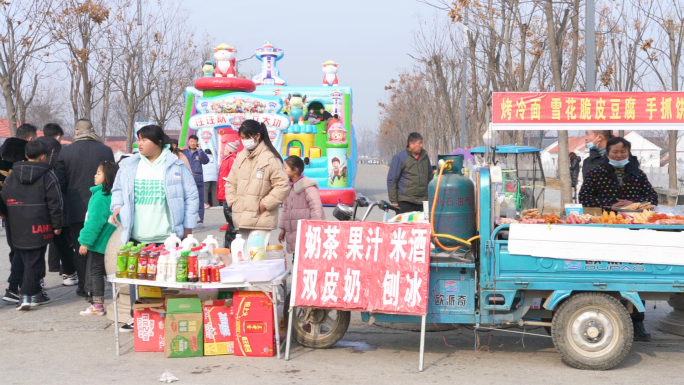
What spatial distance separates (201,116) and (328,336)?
14364mm

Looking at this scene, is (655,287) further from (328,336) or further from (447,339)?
(328,336)

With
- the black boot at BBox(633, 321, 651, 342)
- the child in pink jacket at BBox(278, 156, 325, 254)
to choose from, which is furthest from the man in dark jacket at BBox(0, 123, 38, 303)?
the black boot at BBox(633, 321, 651, 342)

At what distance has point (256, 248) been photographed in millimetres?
5875

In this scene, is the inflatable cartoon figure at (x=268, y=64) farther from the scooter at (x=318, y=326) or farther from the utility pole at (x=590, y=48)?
the scooter at (x=318, y=326)

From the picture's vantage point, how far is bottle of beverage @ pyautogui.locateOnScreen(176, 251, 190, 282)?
5496mm

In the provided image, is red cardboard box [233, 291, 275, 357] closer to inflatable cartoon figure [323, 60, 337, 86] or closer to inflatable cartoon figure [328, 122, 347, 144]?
inflatable cartoon figure [328, 122, 347, 144]

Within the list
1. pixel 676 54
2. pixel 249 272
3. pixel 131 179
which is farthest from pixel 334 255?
pixel 676 54

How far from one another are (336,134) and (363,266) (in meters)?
14.2

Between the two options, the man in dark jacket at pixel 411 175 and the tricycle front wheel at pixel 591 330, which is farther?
the man in dark jacket at pixel 411 175

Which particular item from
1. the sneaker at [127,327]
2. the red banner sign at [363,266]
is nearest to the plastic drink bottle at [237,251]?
Answer: the red banner sign at [363,266]

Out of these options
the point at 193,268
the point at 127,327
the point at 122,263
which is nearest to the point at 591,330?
the point at 193,268

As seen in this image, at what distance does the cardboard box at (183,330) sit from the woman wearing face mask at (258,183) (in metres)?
1.14

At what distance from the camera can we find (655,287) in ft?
16.9

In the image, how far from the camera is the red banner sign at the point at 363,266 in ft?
17.4
